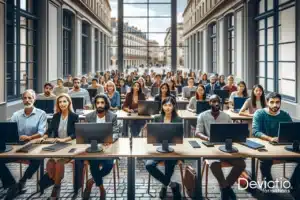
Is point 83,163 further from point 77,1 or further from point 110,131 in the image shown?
point 77,1

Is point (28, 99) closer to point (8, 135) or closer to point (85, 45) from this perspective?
point (8, 135)

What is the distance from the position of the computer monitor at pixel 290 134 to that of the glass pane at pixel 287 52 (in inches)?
175

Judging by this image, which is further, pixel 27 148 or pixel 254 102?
pixel 254 102

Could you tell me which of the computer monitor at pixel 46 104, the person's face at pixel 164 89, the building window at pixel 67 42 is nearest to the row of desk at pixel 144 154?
the computer monitor at pixel 46 104

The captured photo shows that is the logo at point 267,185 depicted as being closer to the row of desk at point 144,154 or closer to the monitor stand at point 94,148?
the row of desk at point 144,154

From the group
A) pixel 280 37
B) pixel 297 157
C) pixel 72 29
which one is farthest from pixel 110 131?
pixel 72 29

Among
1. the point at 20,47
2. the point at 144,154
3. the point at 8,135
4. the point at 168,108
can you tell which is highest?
the point at 20,47

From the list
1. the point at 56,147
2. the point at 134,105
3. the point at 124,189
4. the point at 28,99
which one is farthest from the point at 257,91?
the point at 28,99

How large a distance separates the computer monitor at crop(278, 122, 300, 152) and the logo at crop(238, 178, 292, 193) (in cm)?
96

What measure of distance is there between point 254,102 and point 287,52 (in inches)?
84.3

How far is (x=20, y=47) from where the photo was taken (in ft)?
32.9

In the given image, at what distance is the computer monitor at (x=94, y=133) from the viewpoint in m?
5.03

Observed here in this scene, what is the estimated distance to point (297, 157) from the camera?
4812 mm

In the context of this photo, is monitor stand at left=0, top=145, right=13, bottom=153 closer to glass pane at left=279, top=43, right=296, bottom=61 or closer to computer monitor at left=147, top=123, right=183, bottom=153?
computer monitor at left=147, top=123, right=183, bottom=153
